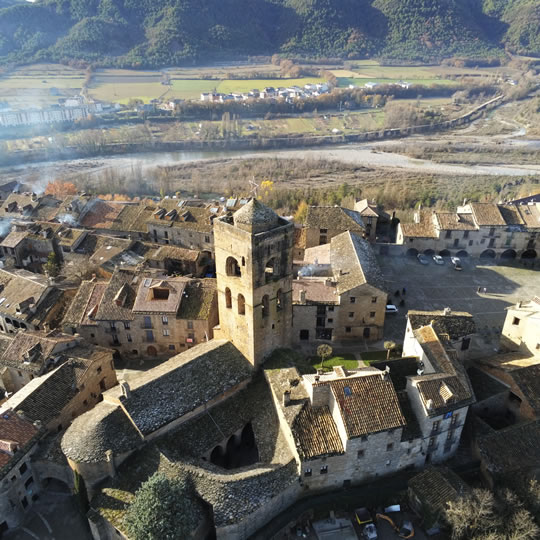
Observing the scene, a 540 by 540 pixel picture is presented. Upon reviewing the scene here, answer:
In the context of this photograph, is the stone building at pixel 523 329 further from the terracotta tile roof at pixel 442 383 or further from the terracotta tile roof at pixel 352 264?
the terracotta tile roof at pixel 352 264

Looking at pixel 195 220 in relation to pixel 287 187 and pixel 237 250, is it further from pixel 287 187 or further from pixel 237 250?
pixel 287 187

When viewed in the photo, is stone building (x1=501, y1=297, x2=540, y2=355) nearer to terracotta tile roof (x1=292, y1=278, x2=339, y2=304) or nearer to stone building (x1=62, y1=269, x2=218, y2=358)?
terracotta tile roof (x1=292, y1=278, x2=339, y2=304)

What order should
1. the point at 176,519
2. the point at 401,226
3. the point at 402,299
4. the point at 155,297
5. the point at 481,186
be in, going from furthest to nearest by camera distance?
the point at 481,186, the point at 401,226, the point at 402,299, the point at 155,297, the point at 176,519

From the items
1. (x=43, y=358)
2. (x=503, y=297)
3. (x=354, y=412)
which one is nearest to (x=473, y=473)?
(x=354, y=412)

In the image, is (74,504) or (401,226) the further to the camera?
(401,226)

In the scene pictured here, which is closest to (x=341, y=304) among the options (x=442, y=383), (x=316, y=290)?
(x=316, y=290)

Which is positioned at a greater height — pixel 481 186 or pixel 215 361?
pixel 215 361

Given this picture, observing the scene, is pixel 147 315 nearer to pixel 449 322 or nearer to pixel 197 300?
pixel 197 300
